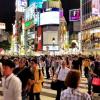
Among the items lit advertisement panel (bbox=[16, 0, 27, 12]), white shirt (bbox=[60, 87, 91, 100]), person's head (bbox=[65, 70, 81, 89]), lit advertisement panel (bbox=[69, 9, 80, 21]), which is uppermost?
lit advertisement panel (bbox=[16, 0, 27, 12])

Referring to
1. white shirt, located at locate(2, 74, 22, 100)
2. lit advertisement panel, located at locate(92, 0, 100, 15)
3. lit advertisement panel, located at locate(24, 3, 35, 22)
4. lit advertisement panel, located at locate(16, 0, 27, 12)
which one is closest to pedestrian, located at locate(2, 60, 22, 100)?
white shirt, located at locate(2, 74, 22, 100)

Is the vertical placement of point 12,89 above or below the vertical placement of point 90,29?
below

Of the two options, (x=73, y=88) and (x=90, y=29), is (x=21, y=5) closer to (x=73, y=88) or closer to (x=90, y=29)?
(x=90, y=29)

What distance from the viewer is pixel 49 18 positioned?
120000 millimetres

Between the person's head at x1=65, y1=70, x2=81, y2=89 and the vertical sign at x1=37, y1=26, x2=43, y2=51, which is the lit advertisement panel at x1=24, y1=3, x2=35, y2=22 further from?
the person's head at x1=65, y1=70, x2=81, y2=89

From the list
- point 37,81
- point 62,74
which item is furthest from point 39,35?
point 37,81

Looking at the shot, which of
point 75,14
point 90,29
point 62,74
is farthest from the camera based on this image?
point 75,14

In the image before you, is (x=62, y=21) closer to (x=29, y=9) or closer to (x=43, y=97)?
(x=29, y=9)

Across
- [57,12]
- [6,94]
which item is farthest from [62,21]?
[6,94]

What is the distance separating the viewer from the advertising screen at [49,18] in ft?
391

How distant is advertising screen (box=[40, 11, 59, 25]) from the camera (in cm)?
11906

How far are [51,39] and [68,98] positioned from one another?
376 ft

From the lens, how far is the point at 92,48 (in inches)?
2542

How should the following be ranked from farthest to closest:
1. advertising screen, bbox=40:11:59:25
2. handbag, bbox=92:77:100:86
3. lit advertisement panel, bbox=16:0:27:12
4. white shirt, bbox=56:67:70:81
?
lit advertisement panel, bbox=16:0:27:12 → advertising screen, bbox=40:11:59:25 → handbag, bbox=92:77:100:86 → white shirt, bbox=56:67:70:81
